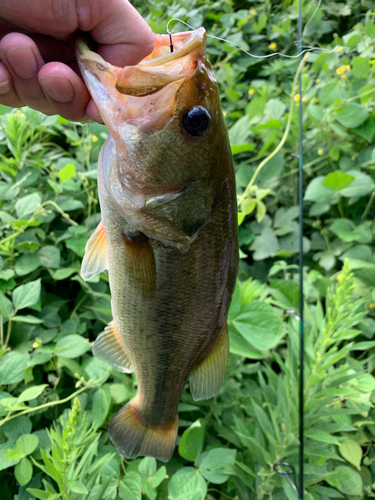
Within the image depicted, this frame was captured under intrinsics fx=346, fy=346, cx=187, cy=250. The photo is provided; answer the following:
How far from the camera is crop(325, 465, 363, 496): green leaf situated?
105cm

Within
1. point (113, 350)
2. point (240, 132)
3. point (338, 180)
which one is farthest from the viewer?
point (240, 132)

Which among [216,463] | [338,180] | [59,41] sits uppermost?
[59,41]

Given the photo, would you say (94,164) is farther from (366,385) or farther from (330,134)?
(366,385)

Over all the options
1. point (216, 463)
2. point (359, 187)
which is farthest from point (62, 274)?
point (359, 187)

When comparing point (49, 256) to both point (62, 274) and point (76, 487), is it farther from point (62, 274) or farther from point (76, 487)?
point (76, 487)

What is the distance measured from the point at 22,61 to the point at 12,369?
775 mm

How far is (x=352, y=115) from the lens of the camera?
155 cm

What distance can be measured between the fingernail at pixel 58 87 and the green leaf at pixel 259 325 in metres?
0.76

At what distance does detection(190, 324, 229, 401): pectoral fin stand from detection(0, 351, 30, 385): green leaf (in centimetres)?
54

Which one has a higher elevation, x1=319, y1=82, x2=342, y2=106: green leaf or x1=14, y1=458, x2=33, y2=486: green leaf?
x1=319, y1=82, x2=342, y2=106: green leaf

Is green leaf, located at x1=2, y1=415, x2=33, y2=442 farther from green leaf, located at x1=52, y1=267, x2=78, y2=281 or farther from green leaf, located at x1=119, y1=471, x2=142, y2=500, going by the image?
green leaf, located at x1=52, y1=267, x2=78, y2=281

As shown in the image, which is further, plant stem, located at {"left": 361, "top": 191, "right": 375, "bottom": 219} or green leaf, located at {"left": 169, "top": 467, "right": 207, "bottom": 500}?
plant stem, located at {"left": 361, "top": 191, "right": 375, "bottom": 219}

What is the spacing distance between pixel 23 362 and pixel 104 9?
89 cm

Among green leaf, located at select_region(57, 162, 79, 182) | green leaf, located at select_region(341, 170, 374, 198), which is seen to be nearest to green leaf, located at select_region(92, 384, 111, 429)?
green leaf, located at select_region(57, 162, 79, 182)
